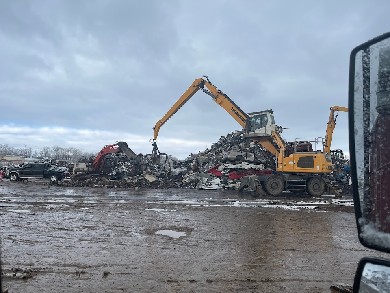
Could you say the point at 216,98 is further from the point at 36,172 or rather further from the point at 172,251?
the point at 172,251

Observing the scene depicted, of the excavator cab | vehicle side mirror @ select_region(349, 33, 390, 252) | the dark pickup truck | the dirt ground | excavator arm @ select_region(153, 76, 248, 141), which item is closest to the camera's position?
vehicle side mirror @ select_region(349, 33, 390, 252)

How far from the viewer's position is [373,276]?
1394mm

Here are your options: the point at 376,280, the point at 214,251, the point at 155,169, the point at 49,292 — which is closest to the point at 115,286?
the point at 49,292

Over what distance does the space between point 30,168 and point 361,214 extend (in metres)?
34.4

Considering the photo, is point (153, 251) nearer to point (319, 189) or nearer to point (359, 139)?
point (359, 139)

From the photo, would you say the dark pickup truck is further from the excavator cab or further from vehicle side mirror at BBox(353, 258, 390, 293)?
vehicle side mirror at BBox(353, 258, 390, 293)

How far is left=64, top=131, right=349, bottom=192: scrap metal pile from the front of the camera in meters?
27.3

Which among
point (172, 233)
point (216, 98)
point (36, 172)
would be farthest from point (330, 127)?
point (36, 172)

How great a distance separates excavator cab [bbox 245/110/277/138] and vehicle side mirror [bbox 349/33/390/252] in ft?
76.7

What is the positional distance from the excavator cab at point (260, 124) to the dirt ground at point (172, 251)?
37.1 feet

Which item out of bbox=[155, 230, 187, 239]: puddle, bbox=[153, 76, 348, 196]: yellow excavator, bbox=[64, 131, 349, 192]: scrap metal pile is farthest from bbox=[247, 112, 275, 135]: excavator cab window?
bbox=[155, 230, 187, 239]: puddle

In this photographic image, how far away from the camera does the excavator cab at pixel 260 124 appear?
2438 cm

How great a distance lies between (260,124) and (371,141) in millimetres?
23766

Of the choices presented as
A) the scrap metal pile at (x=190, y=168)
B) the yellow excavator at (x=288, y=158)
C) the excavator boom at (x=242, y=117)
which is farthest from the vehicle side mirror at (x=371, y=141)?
the scrap metal pile at (x=190, y=168)
